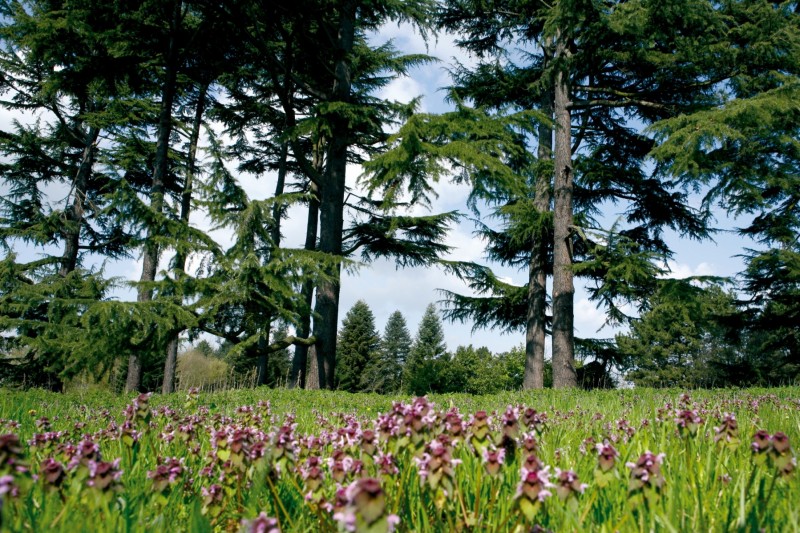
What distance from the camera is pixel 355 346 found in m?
49.9

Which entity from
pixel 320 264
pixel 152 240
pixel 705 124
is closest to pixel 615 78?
pixel 705 124

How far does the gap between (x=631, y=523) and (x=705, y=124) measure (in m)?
11.4

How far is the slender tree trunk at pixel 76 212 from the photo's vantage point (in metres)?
15.8

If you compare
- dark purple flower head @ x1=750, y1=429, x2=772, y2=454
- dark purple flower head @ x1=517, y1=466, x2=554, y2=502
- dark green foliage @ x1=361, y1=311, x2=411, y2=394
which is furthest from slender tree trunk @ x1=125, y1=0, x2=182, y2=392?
dark green foliage @ x1=361, y1=311, x2=411, y2=394

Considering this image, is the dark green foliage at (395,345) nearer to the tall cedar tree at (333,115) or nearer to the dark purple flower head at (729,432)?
the tall cedar tree at (333,115)

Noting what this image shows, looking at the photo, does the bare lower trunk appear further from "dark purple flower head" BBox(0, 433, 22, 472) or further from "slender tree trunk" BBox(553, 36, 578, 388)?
"dark purple flower head" BBox(0, 433, 22, 472)

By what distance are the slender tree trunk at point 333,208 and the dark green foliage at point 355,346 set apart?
35446 millimetres

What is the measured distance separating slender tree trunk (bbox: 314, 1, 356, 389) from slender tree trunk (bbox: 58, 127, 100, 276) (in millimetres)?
9027

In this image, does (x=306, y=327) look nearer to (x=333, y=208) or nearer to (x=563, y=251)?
(x=333, y=208)

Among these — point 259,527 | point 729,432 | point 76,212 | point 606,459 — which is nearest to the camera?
point 259,527

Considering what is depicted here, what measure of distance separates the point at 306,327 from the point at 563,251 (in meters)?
8.40

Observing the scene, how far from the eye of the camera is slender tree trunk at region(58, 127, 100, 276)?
15797 mm

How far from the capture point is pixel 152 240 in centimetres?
1091

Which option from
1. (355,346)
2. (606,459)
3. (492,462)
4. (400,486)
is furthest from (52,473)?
(355,346)
